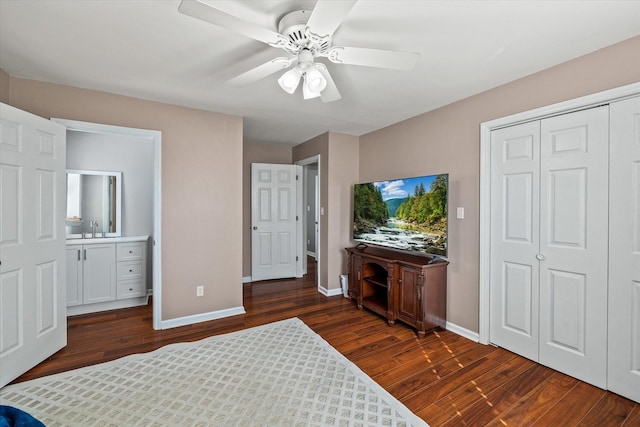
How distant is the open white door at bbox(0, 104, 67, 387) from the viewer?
1980 mm

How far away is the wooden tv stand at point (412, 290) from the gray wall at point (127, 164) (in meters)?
3.15

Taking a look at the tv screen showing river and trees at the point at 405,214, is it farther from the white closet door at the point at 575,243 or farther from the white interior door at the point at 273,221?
the white interior door at the point at 273,221

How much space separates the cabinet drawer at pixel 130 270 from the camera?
138 inches


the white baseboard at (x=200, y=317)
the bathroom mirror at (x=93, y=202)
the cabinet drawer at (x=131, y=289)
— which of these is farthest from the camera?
the bathroom mirror at (x=93, y=202)

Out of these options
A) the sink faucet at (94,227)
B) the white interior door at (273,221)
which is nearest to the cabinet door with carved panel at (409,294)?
the white interior door at (273,221)

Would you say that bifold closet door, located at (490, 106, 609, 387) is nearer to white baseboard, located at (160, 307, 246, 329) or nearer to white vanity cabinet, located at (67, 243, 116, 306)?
white baseboard, located at (160, 307, 246, 329)

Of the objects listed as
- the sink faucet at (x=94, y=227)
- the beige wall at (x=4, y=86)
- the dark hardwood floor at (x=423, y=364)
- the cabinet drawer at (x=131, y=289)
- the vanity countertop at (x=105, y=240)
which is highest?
the beige wall at (x=4, y=86)

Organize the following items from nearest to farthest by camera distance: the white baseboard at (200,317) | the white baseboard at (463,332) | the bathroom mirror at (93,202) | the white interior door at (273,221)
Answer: the white baseboard at (463,332) < the white baseboard at (200,317) < the bathroom mirror at (93,202) < the white interior door at (273,221)

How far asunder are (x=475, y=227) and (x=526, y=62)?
4.64 feet

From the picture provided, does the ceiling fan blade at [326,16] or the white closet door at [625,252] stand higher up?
the ceiling fan blade at [326,16]

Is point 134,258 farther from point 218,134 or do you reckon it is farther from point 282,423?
point 282,423

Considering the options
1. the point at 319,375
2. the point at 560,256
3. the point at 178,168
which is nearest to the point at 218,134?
the point at 178,168

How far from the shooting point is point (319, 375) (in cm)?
212

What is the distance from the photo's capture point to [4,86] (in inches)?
90.8
